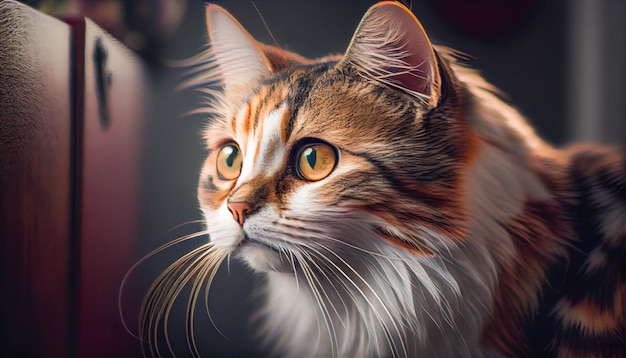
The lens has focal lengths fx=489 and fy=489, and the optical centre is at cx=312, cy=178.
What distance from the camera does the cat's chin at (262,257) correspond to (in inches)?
39.6

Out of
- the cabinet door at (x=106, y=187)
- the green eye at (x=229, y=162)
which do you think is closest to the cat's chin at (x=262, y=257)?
the green eye at (x=229, y=162)

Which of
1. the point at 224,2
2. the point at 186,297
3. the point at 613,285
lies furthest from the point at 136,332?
the point at 613,285

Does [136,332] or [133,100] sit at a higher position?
[133,100]

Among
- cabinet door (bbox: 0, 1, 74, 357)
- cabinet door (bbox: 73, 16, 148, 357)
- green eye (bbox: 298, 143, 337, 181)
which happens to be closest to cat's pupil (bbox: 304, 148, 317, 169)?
green eye (bbox: 298, 143, 337, 181)

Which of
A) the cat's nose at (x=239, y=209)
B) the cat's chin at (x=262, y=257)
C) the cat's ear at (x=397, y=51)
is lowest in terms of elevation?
the cat's chin at (x=262, y=257)

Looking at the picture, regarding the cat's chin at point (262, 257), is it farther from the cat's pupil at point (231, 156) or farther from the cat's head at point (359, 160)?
the cat's pupil at point (231, 156)

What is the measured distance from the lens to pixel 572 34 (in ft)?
3.66

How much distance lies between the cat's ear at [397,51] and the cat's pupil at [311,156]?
0.66 ft

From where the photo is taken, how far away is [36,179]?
119 centimetres

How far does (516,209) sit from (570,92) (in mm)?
312

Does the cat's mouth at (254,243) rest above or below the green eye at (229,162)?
below

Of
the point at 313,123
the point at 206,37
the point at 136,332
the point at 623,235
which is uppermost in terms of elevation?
the point at 206,37

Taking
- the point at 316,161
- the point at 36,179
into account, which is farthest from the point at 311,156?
the point at 36,179

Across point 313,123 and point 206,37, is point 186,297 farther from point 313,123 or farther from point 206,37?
point 206,37
